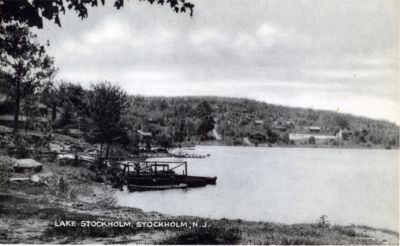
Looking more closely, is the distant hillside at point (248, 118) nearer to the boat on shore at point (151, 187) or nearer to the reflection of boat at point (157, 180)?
the boat on shore at point (151, 187)

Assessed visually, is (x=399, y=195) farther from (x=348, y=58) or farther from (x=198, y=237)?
(x=198, y=237)

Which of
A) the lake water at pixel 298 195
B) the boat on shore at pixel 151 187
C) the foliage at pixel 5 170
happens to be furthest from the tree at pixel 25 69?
the boat on shore at pixel 151 187

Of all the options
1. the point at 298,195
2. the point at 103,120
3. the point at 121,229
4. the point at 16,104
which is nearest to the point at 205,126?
the point at 103,120

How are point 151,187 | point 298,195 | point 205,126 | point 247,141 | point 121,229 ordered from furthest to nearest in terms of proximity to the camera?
1. point 247,141
2. point 151,187
3. point 298,195
4. point 205,126
5. point 121,229

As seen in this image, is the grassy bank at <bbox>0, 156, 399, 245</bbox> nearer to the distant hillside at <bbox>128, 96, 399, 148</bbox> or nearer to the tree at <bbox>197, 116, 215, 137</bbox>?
the distant hillside at <bbox>128, 96, 399, 148</bbox>

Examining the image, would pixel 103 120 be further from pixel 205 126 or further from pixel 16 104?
pixel 16 104
